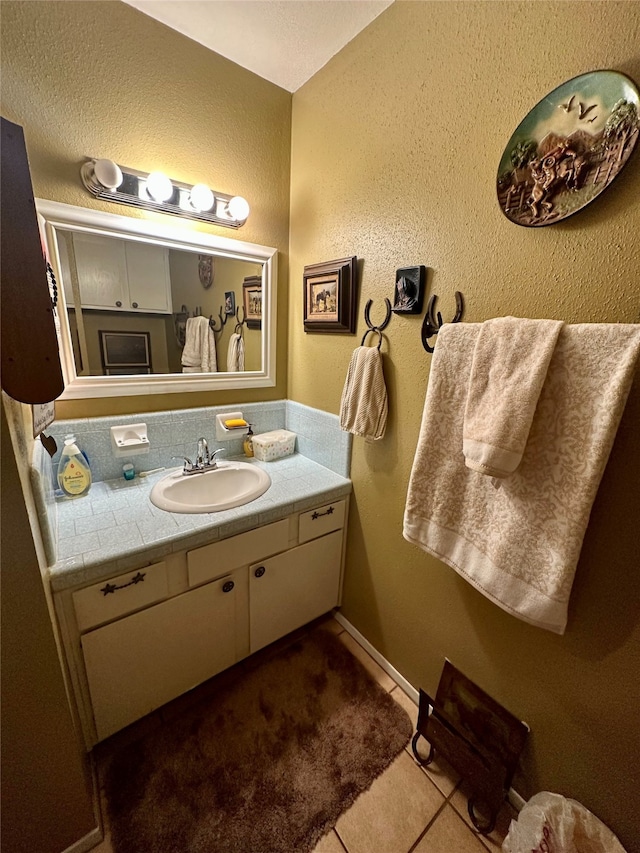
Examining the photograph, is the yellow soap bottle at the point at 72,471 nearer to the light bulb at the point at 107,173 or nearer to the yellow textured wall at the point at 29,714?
the yellow textured wall at the point at 29,714

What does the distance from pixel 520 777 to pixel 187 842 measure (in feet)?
3.27

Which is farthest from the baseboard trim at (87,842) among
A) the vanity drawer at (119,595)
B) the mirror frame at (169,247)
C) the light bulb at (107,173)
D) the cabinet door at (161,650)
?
the light bulb at (107,173)

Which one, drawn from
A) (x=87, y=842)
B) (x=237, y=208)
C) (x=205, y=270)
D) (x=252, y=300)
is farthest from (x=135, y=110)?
(x=87, y=842)

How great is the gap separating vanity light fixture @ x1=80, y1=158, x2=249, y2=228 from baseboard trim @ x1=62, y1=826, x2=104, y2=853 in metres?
1.96

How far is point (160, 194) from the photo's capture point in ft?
3.94

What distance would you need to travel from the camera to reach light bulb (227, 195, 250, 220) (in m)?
1.35

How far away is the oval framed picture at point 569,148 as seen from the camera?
65cm

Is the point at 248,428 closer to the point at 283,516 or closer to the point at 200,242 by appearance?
the point at 283,516

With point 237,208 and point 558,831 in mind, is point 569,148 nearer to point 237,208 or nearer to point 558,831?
point 237,208

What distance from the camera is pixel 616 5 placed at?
2.11 ft

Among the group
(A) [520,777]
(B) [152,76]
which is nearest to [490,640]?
(A) [520,777]

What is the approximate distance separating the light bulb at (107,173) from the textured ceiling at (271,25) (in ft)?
1.77

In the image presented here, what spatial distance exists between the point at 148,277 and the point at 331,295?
744 mm

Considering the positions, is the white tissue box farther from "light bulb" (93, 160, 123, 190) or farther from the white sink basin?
"light bulb" (93, 160, 123, 190)
